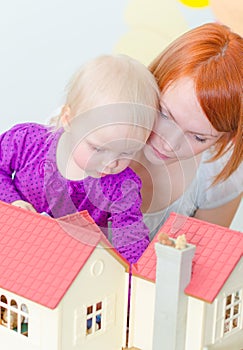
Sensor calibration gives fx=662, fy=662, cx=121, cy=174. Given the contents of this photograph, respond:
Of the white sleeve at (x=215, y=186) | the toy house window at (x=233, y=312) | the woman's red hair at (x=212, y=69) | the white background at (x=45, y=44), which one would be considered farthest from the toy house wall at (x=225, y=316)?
the white background at (x=45, y=44)

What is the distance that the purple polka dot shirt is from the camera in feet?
2.42

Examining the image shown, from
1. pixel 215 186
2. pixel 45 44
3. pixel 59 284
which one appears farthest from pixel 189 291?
pixel 45 44

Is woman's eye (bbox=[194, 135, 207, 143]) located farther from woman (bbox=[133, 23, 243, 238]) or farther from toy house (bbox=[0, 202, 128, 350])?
toy house (bbox=[0, 202, 128, 350])

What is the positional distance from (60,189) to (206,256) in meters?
0.23

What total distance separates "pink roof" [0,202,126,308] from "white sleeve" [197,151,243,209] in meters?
0.42

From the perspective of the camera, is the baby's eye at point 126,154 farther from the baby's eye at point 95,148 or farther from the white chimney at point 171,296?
the white chimney at point 171,296

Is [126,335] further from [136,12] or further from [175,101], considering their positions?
[136,12]

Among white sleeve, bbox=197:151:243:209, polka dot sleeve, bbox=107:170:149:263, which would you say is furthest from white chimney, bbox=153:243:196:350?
white sleeve, bbox=197:151:243:209

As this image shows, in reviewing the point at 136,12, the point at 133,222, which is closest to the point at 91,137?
the point at 133,222

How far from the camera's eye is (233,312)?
0.68 meters

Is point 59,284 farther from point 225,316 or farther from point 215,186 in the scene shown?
point 215,186

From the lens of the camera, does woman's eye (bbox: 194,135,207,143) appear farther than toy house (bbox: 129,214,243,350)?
Yes

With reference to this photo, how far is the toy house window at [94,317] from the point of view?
25.0 inches

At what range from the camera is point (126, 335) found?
67 cm
